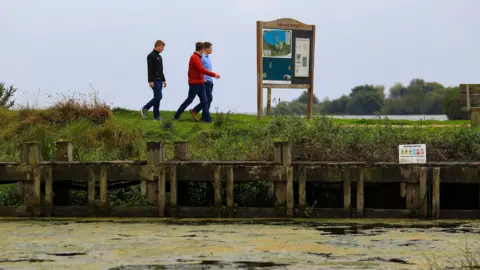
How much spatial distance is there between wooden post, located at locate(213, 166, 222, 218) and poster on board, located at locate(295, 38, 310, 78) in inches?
299

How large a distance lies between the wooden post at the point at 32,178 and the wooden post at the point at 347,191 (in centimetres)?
568

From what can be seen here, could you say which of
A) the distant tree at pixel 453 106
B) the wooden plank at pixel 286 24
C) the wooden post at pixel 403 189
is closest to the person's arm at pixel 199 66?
the wooden plank at pixel 286 24

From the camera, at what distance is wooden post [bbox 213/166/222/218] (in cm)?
2006

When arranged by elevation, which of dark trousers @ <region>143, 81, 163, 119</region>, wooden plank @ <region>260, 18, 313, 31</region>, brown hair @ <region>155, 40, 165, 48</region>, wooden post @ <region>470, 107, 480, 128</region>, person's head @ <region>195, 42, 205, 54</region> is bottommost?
wooden post @ <region>470, 107, 480, 128</region>

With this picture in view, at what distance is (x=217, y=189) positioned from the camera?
2009cm

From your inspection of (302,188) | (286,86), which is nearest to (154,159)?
(302,188)

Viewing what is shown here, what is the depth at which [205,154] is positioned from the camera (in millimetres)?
21781

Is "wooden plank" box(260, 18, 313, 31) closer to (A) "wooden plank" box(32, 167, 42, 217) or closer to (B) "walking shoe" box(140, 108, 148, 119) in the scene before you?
(B) "walking shoe" box(140, 108, 148, 119)

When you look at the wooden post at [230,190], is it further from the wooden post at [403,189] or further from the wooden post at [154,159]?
the wooden post at [403,189]

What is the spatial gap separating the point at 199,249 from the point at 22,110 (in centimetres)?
1081

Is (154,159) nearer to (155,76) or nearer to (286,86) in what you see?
(155,76)

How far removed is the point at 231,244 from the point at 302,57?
11.2 metres

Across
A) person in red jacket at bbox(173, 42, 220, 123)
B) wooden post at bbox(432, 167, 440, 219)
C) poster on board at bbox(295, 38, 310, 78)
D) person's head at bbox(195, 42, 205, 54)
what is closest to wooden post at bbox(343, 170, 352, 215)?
wooden post at bbox(432, 167, 440, 219)

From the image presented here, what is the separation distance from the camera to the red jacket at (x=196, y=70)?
82.3ft
